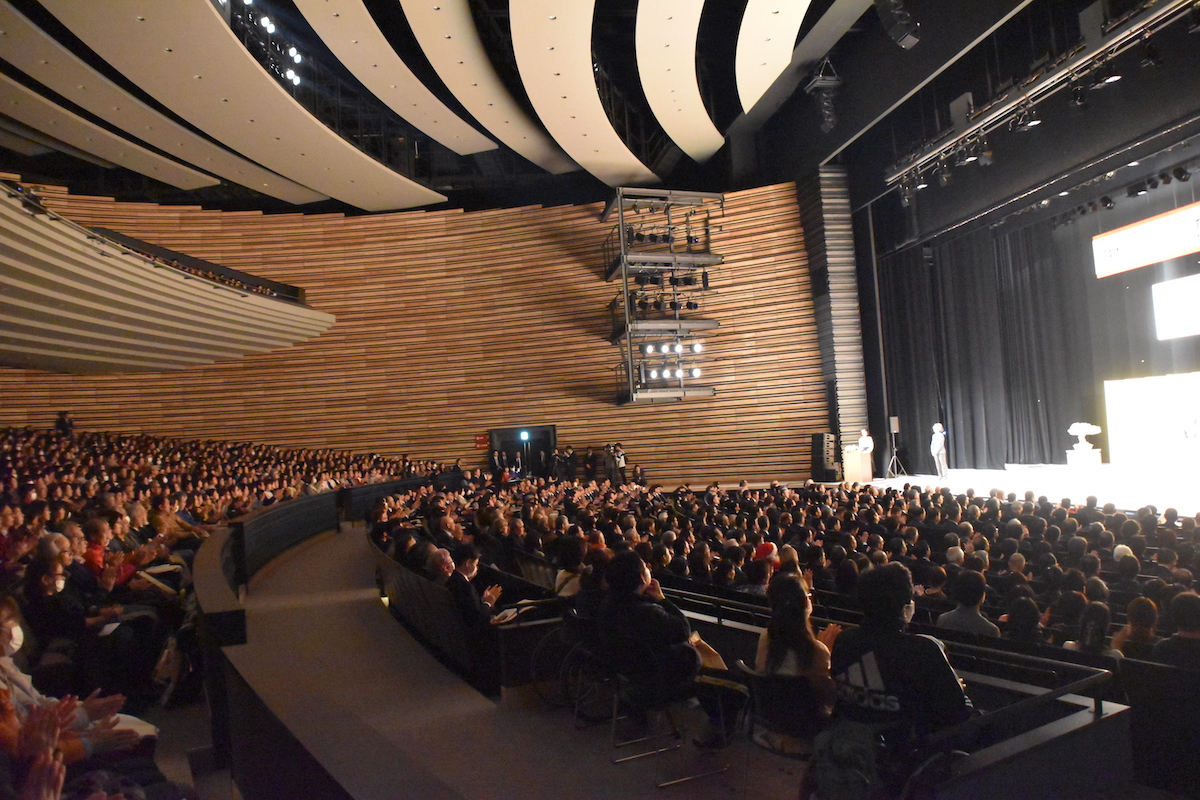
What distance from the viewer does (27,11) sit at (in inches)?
532

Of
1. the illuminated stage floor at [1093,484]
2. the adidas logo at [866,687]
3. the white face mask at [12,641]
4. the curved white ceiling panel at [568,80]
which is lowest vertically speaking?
the illuminated stage floor at [1093,484]

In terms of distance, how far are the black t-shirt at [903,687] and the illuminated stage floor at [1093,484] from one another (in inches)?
Answer: 335

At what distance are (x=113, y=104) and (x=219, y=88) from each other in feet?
9.13

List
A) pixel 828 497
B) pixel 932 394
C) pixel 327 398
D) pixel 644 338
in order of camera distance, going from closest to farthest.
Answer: pixel 828 497
pixel 932 394
pixel 644 338
pixel 327 398

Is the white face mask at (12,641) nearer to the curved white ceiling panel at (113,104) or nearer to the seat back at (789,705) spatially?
the seat back at (789,705)

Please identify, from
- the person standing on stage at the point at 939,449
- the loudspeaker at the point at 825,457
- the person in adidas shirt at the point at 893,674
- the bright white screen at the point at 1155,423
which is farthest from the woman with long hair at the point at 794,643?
the loudspeaker at the point at 825,457

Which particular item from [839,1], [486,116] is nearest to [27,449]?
[486,116]

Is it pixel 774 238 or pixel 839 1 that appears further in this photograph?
pixel 774 238

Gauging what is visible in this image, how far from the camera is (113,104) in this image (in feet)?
51.1

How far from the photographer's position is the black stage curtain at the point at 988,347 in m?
14.0

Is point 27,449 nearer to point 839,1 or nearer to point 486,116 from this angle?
point 486,116

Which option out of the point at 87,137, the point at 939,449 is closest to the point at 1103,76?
the point at 939,449

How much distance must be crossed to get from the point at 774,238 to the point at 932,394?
17.8 feet

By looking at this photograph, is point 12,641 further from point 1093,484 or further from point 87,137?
point 87,137
